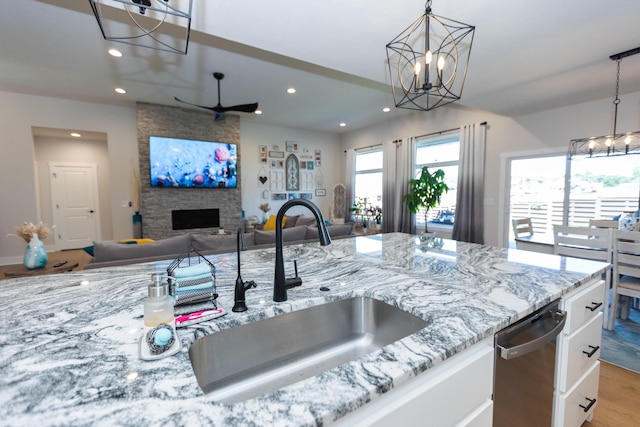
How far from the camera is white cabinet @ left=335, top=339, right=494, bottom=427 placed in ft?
2.07

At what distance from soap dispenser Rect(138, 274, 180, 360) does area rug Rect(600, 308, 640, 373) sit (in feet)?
10.1

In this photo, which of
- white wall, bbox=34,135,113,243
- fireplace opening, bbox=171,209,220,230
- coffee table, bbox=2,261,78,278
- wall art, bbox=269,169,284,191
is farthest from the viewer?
wall art, bbox=269,169,284,191

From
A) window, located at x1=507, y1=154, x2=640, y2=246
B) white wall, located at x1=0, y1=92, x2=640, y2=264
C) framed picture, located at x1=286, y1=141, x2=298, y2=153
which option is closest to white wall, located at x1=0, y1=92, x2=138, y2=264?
white wall, located at x1=0, y1=92, x2=640, y2=264

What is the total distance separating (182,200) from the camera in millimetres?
5867

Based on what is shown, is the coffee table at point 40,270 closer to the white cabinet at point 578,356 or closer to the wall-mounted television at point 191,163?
the wall-mounted television at point 191,163

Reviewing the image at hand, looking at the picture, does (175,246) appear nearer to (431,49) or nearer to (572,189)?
(431,49)

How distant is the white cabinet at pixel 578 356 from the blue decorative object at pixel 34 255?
163 inches

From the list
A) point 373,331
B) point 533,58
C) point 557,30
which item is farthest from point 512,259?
point 533,58

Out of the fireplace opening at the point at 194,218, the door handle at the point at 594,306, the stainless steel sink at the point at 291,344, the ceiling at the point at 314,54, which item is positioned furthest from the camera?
the fireplace opening at the point at 194,218

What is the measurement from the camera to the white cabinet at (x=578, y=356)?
1.23 metres

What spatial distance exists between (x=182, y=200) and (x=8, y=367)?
567 cm

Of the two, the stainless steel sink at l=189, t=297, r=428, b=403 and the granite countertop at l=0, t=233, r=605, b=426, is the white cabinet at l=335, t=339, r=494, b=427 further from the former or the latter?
the stainless steel sink at l=189, t=297, r=428, b=403

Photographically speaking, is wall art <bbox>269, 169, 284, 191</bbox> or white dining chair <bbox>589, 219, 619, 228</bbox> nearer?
white dining chair <bbox>589, 219, 619, 228</bbox>

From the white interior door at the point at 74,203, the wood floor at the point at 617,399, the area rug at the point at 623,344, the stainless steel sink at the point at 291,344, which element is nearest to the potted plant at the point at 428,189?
the area rug at the point at 623,344
